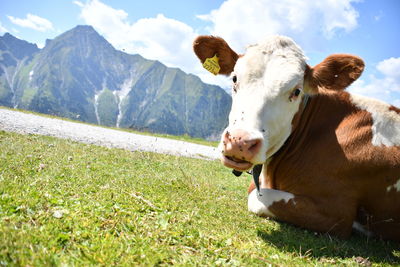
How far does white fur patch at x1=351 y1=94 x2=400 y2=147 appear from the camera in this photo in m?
4.97

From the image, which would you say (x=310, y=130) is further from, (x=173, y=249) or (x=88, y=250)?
(x=88, y=250)

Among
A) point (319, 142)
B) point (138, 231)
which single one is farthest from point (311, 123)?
point (138, 231)

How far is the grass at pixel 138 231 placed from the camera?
283cm

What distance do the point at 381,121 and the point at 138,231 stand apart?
4.41 metres

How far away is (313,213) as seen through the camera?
15.4ft

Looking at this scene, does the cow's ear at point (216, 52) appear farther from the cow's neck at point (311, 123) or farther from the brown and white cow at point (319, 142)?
the cow's neck at point (311, 123)

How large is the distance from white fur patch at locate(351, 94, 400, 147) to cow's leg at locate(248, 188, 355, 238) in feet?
4.17

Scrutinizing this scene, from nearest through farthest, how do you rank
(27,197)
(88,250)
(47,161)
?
(88,250) → (27,197) → (47,161)

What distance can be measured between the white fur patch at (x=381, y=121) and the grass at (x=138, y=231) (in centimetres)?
167

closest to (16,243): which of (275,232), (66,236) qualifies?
(66,236)

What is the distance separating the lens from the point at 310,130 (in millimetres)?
5473

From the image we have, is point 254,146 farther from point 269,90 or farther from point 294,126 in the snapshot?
point 294,126

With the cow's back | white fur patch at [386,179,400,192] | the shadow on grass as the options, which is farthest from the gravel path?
white fur patch at [386,179,400,192]

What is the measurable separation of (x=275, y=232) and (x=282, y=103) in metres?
1.96
